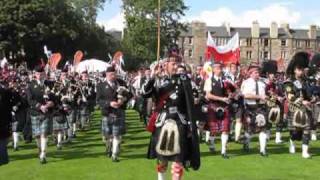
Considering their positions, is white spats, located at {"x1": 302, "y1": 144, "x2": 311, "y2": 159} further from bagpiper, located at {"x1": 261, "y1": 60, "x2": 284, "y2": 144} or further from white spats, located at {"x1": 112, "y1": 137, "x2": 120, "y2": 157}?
white spats, located at {"x1": 112, "y1": 137, "x2": 120, "y2": 157}

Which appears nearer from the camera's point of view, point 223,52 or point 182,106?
point 182,106

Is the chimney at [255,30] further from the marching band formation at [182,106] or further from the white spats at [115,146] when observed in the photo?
the white spats at [115,146]

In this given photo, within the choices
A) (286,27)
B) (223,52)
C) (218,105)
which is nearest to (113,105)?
(218,105)

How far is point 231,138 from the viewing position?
16.2 meters

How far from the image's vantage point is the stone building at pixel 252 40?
409 feet

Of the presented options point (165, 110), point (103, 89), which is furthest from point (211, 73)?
point (165, 110)

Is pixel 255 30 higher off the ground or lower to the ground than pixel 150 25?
higher

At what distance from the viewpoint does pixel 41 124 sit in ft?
40.9

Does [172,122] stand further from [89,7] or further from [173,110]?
[89,7]

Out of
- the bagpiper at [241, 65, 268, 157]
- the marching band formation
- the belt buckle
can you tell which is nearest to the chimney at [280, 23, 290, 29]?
the marching band formation

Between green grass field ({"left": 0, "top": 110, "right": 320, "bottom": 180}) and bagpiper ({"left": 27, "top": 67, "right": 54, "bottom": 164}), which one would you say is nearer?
green grass field ({"left": 0, "top": 110, "right": 320, "bottom": 180})

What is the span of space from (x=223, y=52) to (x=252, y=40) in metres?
108

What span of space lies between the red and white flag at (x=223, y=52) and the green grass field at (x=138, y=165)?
3443mm

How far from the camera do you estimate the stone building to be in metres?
125
